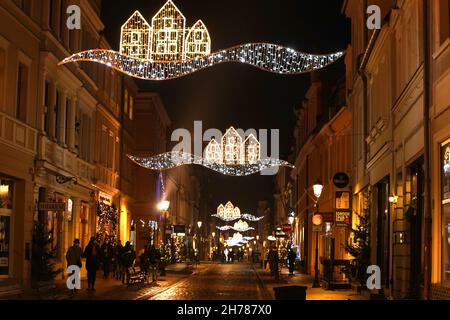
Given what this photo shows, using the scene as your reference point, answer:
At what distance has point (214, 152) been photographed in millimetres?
39938

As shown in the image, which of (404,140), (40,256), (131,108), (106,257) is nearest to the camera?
(404,140)

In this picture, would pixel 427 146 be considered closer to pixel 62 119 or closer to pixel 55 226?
pixel 62 119

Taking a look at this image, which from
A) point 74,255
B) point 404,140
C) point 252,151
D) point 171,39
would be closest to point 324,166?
point 252,151

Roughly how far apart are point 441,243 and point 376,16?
1444 cm

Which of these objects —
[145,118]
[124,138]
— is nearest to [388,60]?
[124,138]

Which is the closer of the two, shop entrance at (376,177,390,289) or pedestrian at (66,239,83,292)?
pedestrian at (66,239,83,292)

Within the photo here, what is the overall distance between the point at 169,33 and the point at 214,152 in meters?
16.9

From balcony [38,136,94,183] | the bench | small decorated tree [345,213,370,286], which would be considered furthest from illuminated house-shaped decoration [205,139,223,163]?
small decorated tree [345,213,370,286]

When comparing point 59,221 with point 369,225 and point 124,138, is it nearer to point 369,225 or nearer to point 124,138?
point 369,225

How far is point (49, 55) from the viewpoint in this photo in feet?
100

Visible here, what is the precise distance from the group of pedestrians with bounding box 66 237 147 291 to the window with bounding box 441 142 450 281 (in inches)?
530

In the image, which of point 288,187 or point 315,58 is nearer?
point 315,58

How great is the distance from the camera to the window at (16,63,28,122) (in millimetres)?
28422

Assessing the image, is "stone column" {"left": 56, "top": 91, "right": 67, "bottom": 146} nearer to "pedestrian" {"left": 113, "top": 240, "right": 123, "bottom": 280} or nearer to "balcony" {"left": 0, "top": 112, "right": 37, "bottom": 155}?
"balcony" {"left": 0, "top": 112, "right": 37, "bottom": 155}
